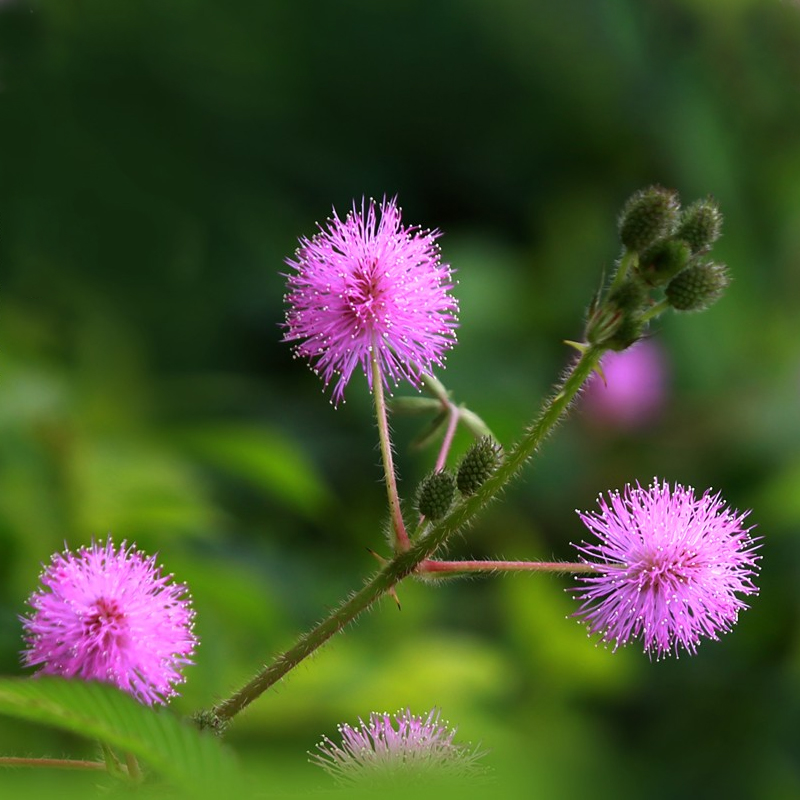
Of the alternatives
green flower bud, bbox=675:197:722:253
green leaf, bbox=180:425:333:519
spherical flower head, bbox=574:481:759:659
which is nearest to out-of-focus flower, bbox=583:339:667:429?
green leaf, bbox=180:425:333:519

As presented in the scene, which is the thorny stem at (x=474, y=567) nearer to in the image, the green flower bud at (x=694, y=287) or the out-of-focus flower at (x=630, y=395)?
the green flower bud at (x=694, y=287)

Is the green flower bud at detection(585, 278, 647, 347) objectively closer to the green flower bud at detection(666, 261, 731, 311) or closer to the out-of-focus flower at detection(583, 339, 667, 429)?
the green flower bud at detection(666, 261, 731, 311)

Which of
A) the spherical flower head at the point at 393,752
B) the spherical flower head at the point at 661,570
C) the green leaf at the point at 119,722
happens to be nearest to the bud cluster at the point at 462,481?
the spherical flower head at the point at 661,570

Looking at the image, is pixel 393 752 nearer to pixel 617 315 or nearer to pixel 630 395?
pixel 617 315

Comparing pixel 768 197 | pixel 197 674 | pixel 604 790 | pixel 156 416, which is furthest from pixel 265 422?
pixel 604 790

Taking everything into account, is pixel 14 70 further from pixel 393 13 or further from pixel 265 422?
pixel 393 13

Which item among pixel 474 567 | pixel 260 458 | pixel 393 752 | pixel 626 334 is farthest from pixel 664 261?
pixel 260 458
